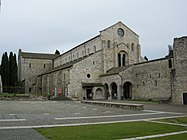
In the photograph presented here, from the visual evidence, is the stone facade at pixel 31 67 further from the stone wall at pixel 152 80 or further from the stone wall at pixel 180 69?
the stone wall at pixel 180 69

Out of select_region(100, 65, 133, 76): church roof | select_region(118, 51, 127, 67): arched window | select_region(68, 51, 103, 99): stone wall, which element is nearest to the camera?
select_region(100, 65, 133, 76): church roof

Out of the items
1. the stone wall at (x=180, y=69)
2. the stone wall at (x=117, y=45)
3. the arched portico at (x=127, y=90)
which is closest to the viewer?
the stone wall at (x=180, y=69)

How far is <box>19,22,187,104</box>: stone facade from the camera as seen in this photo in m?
30.8

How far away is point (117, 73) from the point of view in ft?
141

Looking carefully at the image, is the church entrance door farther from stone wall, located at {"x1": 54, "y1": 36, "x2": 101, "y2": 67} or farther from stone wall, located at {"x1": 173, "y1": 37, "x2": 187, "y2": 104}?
stone wall, located at {"x1": 173, "y1": 37, "x2": 187, "y2": 104}

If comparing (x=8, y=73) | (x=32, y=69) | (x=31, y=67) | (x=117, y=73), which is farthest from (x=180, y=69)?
(x=31, y=67)

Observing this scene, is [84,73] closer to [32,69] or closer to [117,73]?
[117,73]

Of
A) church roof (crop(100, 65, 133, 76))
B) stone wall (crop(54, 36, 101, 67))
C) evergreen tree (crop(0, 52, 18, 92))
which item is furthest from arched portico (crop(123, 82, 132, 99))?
evergreen tree (crop(0, 52, 18, 92))

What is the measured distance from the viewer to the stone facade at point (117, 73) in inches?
1212

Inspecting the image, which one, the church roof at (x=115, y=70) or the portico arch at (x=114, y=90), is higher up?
the church roof at (x=115, y=70)

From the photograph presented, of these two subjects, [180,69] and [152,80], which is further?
[152,80]

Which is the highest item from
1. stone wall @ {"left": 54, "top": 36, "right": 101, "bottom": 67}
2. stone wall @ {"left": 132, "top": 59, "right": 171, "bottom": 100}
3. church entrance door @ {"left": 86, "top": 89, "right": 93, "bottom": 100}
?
stone wall @ {"left": 54, "top": 36, "right": 101, "bottom": 67}

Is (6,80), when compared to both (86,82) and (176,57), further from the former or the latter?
(176,57)

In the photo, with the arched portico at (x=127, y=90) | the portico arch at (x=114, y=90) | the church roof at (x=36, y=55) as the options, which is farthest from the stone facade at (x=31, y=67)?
the arched portico at (x=127, y=90)
